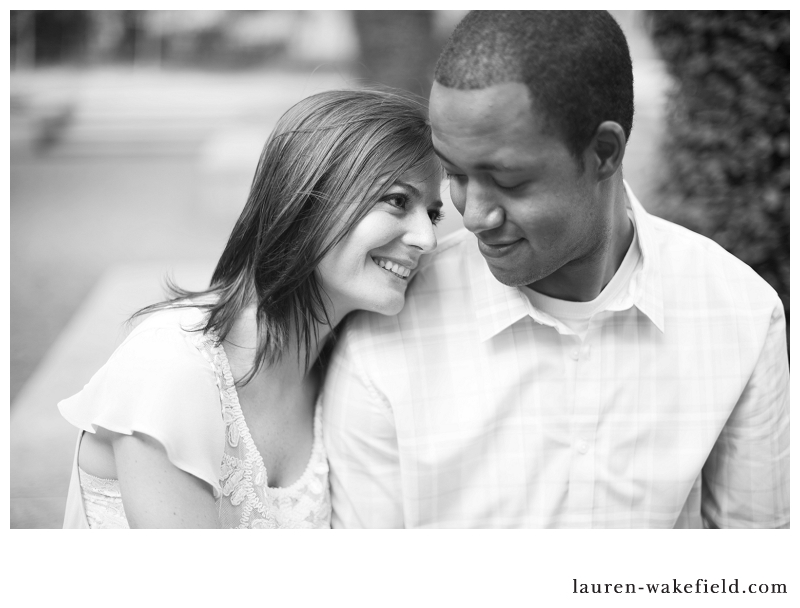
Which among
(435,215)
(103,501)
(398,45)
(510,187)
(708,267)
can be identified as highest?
(398,45)

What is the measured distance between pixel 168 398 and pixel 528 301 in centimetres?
92

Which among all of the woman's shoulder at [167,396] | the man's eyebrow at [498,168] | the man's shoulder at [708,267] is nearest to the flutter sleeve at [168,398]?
the woman's shoulder at [167,396]

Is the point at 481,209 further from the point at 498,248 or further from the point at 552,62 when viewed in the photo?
the point at 552,62

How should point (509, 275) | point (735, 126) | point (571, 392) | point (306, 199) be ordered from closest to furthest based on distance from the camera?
point (509, 275)
point (306, 199)
point (571, 392)
point (735, 126)

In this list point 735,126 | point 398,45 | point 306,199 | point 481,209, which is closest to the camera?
point 481,209

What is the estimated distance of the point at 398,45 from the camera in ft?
30.6

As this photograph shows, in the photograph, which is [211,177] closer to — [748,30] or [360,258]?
[748,30]

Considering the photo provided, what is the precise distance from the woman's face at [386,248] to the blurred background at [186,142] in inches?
16.5

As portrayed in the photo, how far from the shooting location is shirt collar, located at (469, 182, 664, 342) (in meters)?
2.03

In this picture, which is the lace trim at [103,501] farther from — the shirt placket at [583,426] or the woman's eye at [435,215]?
the shirt placket at [583,426]

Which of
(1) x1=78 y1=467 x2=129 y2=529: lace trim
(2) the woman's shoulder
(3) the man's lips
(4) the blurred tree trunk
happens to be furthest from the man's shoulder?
(4) the blurred tree trunk

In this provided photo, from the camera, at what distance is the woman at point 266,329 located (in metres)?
1.86

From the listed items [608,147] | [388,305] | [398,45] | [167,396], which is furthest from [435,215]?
[398,45]
